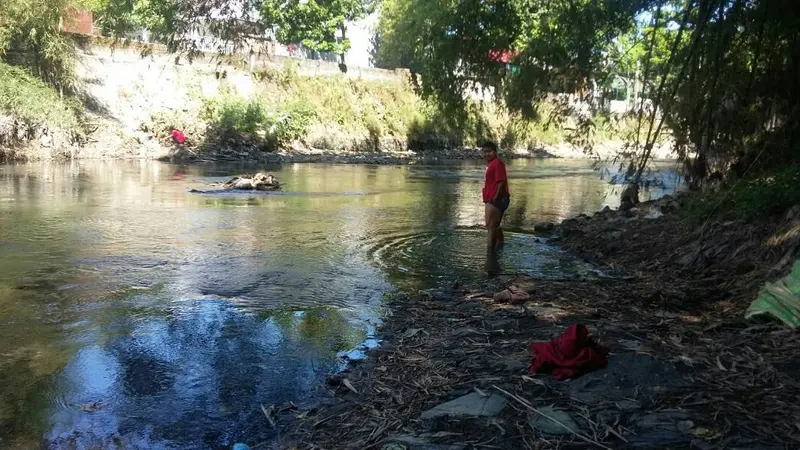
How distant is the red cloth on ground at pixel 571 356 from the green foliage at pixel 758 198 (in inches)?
191

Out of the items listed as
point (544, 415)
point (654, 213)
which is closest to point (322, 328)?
point (544, 415)

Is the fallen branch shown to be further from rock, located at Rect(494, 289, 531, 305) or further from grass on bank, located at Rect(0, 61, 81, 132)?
grass on bank, located at Rect(0, 61, 81, 132)

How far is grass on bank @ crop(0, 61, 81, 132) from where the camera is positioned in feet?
92.0

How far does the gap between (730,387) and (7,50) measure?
33238mm

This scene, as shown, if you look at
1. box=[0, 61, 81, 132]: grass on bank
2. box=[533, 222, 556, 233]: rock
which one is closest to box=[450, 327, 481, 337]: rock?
box=[533, 222, 556, 233]: rock

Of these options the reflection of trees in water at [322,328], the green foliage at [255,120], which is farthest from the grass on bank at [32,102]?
the reflection of trees in water at [322,328]

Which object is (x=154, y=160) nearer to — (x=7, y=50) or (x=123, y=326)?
(x=7, y=50)

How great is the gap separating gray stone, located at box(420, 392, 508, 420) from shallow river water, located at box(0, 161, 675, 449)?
1.19m

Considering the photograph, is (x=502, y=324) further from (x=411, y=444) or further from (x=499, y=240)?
(x=499, y=240)

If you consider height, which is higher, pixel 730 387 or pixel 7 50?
pixel 7 50

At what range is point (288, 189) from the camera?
21406 mm

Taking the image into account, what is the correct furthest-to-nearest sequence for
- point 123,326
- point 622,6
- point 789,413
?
point 622,6, point 123,326, point 789,413

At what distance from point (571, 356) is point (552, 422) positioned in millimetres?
863

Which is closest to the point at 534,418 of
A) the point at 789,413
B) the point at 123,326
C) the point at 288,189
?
the point at 789,413
